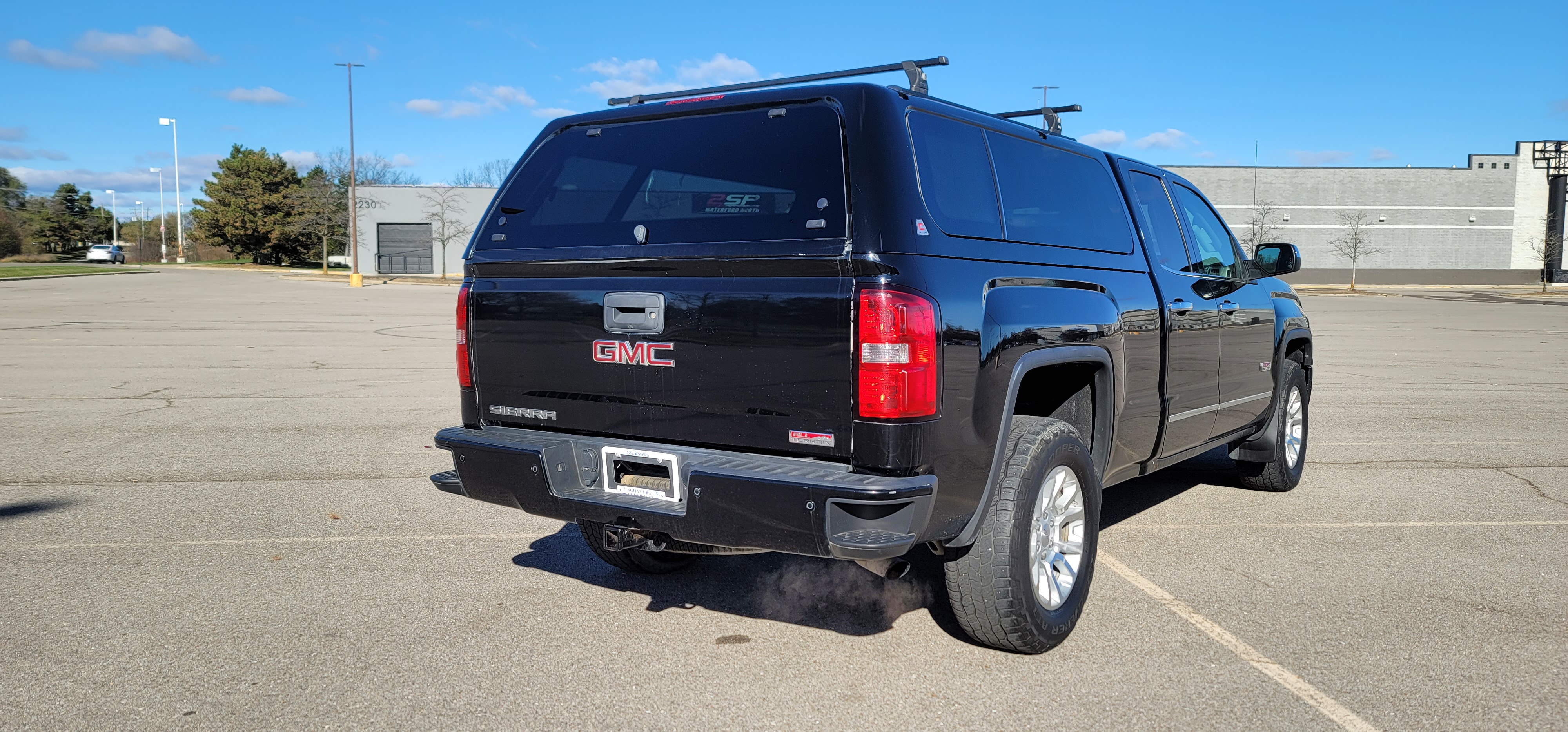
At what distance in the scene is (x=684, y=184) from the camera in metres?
3.90

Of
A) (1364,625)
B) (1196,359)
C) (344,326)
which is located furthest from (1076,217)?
(344,326)

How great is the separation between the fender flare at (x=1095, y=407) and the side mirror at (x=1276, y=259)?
6.88ft

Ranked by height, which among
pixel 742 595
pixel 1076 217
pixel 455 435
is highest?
pixel 1076 217

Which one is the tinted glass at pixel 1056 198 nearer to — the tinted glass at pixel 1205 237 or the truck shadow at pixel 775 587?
the tinted glass at pixel 1205 237

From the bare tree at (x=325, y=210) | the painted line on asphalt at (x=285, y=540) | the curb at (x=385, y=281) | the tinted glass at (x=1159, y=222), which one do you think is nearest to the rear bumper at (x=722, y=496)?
the painted line on asphalt at (x=285, y=540)

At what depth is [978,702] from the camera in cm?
350

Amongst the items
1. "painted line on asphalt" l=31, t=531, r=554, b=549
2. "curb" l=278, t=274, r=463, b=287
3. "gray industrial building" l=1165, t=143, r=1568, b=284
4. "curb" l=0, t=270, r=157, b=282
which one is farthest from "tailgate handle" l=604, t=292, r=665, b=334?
"gray industrial building" l=1165, t=143, r=1568, b=284

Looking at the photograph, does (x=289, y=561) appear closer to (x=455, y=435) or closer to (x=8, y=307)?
(x=455, y=435)

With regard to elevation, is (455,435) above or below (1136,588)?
above

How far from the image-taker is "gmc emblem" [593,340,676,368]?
3689 millimetres

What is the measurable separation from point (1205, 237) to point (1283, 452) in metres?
1.63

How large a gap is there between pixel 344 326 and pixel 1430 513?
19133 mm

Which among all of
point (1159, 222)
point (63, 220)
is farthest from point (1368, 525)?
point (63, 220)

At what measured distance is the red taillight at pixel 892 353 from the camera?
10.7 ft
